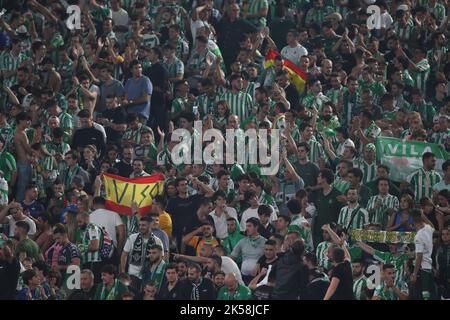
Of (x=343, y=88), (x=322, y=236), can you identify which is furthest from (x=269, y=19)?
(x=322, y=236)

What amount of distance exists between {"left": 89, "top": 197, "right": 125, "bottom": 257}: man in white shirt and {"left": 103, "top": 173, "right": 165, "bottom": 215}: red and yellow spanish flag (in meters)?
0.33

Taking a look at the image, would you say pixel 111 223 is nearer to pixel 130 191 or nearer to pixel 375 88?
pixel 130 191

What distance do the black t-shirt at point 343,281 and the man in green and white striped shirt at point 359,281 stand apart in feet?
1.71

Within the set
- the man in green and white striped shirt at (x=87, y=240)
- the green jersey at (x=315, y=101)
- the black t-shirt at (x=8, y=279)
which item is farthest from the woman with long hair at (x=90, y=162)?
the green jersey at (x=315, y=101)

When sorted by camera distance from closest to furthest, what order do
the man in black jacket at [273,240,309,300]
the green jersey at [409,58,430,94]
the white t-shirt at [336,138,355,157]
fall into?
the man in black jacket at [273,240,309,300] < the white t-shirt at [336,138,355,157] < the green jersey at [409,58,430,94]

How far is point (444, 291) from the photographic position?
69.8ft

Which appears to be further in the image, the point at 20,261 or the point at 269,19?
the point at 269,19

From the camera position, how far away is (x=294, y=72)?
27000 millimetres

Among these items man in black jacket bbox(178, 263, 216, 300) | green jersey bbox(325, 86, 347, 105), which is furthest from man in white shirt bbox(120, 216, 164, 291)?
green jersey bbox(325, 86, 347, 105)

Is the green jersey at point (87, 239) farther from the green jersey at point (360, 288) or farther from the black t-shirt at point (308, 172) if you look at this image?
the green jersey at point (360, 288)

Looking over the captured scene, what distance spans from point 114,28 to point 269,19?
2701 mm

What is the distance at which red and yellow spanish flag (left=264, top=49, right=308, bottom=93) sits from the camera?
26.9 meters

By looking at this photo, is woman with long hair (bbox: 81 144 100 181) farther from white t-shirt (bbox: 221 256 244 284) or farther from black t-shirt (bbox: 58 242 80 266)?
white t-shirt (bbox: 221 256 244 284)
